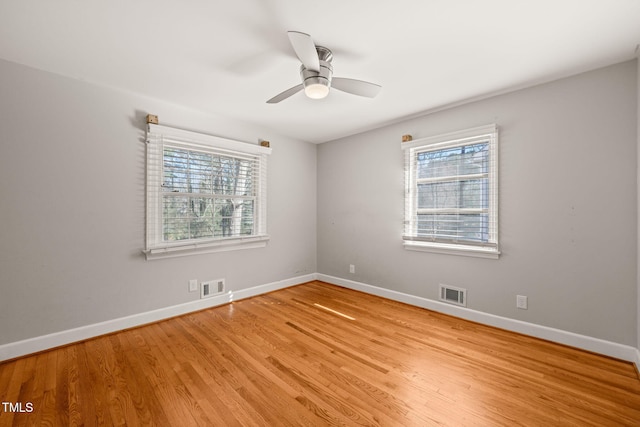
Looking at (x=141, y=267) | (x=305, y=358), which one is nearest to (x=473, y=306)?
(x=305, y=358)

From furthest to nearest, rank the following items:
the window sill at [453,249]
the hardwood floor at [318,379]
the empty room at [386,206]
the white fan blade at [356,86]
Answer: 1. the window sill at [453,249]
2. the white fan blade at [356,86]
3. the empty room at [386,206]
4. the hardwood floor at [318,379]

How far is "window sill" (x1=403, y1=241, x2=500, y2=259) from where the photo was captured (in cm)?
287

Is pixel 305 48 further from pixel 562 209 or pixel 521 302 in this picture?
pixel 521 302

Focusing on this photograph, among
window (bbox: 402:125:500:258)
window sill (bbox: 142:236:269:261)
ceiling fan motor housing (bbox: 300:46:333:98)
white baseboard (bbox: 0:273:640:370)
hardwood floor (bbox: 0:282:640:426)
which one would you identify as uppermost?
ceiling fan motor housing (bbox: 300:46:333:98)

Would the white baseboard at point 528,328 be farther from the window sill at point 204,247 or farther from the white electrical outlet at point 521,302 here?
the window sill at point 204,247

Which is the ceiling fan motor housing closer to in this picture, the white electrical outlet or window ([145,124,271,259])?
window ([145,124,271,259])

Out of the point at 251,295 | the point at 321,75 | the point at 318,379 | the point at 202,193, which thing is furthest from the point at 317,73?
the point at 251,295

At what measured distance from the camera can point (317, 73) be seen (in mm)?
2000

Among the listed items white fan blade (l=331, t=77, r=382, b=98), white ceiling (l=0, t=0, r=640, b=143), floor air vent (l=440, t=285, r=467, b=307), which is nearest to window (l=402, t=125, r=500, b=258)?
floor air vent (l=440, t=285, r=467, b=307)

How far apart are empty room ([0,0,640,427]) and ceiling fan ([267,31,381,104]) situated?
0.05ft

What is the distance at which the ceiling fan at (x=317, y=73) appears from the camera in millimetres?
1702

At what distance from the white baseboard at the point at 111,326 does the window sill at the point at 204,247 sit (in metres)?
0.59

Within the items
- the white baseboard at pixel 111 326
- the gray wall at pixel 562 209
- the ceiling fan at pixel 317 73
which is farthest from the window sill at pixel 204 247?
the gray wall at pixel 562 209

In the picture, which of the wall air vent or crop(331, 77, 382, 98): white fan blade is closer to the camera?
crop(331, 77, 382, 98): white fan blade
